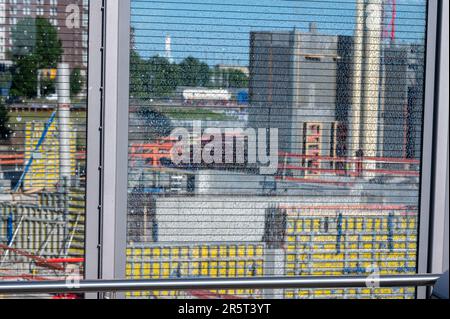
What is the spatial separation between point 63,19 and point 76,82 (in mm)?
330

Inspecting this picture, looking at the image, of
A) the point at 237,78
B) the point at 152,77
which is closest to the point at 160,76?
the point at 152,77

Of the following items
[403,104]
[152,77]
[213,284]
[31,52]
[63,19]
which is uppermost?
[63,19]

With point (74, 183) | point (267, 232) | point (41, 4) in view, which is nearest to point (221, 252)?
point (267, 232)

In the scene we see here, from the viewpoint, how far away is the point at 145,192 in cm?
399

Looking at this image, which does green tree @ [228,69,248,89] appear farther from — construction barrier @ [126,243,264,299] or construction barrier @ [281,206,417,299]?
construction barrier @ [126,243,264,299]

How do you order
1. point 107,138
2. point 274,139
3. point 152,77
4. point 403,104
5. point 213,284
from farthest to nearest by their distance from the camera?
point 403,104
point 274,139
point 152,77
point 107,138
point 213,284

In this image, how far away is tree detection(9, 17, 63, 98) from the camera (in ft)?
12.9

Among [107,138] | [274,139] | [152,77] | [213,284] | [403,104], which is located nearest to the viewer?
[213,284]

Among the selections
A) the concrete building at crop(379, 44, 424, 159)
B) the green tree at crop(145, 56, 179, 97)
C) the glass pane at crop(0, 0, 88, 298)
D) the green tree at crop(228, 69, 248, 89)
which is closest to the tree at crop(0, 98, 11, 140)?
the glass pane at crop(0, 0, 88, 298)

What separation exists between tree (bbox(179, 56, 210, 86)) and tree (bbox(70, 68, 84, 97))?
1.70 feet

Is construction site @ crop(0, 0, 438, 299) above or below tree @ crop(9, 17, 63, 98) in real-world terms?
below

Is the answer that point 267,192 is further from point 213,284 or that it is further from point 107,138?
point 213,284

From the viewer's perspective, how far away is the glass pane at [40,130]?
154 inches

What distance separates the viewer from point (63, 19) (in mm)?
3938
